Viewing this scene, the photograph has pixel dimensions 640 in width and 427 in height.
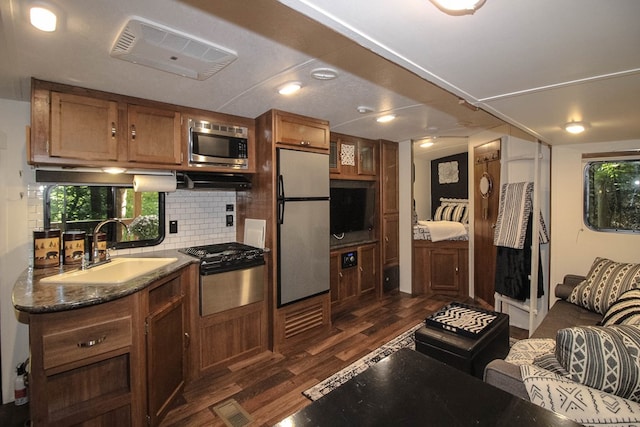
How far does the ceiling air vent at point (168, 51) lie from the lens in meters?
1.43

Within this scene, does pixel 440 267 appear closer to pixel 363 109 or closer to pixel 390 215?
pixel 390 215

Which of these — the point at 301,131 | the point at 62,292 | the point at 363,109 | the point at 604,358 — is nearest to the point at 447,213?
the point at 363,109

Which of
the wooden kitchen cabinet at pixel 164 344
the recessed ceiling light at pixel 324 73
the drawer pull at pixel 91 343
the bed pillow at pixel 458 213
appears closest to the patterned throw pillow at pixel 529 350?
the recessed ceiling light at pixel 324 73

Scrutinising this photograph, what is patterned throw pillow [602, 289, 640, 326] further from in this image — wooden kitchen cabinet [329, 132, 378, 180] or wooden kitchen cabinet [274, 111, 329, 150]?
wooden kitchen cabinet [329, 132, 378, 180]

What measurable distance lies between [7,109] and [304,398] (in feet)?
10.0

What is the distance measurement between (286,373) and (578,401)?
77.0 inches

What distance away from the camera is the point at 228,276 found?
2529 millimetres

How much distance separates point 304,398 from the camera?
217cm

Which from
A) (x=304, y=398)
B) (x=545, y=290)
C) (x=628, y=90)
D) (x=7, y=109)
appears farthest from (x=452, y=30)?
(x=545, y=290)

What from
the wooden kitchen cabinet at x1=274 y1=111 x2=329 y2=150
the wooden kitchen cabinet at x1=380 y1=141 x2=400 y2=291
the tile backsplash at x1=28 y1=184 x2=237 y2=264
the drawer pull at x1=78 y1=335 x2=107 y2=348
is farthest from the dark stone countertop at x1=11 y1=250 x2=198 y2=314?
the wooden kitchen cabinet at x1=380 y1=141 x2=400 y2=291

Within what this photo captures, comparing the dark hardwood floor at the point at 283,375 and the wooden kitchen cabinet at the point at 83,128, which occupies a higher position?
the wooden kitchen cabinet at the point at 83,128

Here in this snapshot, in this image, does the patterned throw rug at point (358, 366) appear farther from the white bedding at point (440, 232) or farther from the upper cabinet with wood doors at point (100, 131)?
the upper cabinet with wood doors at point (100, 131)

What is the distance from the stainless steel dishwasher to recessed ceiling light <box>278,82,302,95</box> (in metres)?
1.36

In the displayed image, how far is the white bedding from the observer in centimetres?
438
